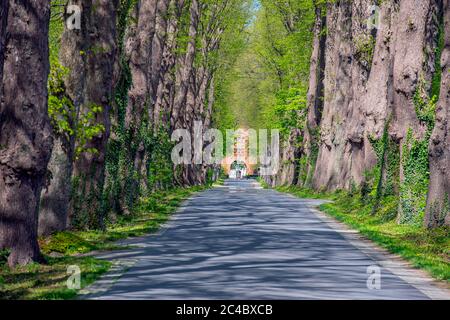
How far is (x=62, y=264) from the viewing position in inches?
663

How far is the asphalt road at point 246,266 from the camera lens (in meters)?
13.2

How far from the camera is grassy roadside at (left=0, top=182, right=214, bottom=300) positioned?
43.1 ft

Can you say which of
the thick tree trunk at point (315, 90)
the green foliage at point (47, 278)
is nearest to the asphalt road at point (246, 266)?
the green foliage at point (47, 278)

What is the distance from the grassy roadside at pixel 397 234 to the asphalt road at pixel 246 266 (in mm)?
861

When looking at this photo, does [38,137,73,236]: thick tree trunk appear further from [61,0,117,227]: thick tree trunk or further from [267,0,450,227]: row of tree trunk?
[267,0,450,227]: row of tree trunk

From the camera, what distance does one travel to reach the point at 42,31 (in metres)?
16.6

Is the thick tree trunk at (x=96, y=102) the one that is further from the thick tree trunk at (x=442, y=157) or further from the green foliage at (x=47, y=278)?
the thick tree trunk at (x=442, y=157)

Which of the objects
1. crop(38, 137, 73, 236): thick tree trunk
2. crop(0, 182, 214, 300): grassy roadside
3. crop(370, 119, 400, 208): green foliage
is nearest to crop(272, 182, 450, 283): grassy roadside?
crop(370, 119, 400, 208): green foliage

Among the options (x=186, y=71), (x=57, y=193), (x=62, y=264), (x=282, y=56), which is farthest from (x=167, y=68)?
(x=62, y=264)

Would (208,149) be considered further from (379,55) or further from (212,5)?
(379,55)

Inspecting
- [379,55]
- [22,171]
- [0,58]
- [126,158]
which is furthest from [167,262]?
[379,55]

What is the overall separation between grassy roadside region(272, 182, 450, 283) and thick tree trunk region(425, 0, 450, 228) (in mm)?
487

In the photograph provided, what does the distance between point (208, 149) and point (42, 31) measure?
7710 cm
